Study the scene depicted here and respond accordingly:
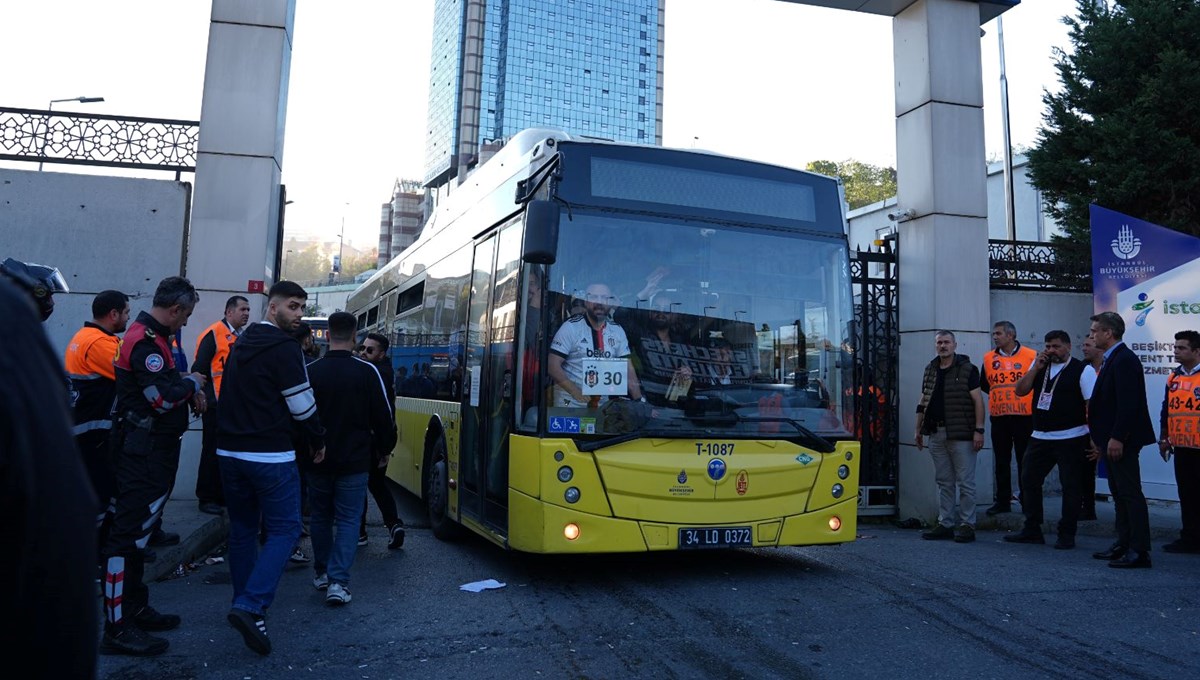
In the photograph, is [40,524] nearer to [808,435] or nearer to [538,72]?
[808,435]

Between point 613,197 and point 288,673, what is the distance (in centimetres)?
388

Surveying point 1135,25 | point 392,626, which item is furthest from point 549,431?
point 1135,25

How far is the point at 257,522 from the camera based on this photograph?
4980 millimetres

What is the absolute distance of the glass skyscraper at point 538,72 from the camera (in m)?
130

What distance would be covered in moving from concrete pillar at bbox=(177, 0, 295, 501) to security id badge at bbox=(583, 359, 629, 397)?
4897mm

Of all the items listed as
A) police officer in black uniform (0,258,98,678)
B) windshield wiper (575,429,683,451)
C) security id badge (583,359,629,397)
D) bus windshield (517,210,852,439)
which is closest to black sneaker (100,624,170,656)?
bus windshield (517,210,852,439)

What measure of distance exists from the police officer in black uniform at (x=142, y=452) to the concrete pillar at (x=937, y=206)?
792 cm

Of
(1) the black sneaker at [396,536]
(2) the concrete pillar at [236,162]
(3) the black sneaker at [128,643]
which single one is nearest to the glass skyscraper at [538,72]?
(2) the concrete pillar at [236,162]

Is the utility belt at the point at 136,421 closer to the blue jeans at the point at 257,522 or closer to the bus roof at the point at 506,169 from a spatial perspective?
the blue jeans at the point at 257,522

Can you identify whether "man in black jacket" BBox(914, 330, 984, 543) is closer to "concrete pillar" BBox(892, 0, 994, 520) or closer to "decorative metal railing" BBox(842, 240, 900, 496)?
"concrete pillar" BBox(892, 0, 994, 520)

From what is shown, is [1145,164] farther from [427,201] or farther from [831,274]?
[427,201]

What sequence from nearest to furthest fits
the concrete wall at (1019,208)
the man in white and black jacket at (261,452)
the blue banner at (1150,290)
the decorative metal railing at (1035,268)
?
the man in white and black jacket at (261,452) < the blue banner at (1150,290) < the decorative metal railing at (1035,268) < the concrete wall at (1019,208)

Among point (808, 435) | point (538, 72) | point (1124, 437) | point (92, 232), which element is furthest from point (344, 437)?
point (538, 72)

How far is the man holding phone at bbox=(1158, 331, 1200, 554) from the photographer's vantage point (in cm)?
765
